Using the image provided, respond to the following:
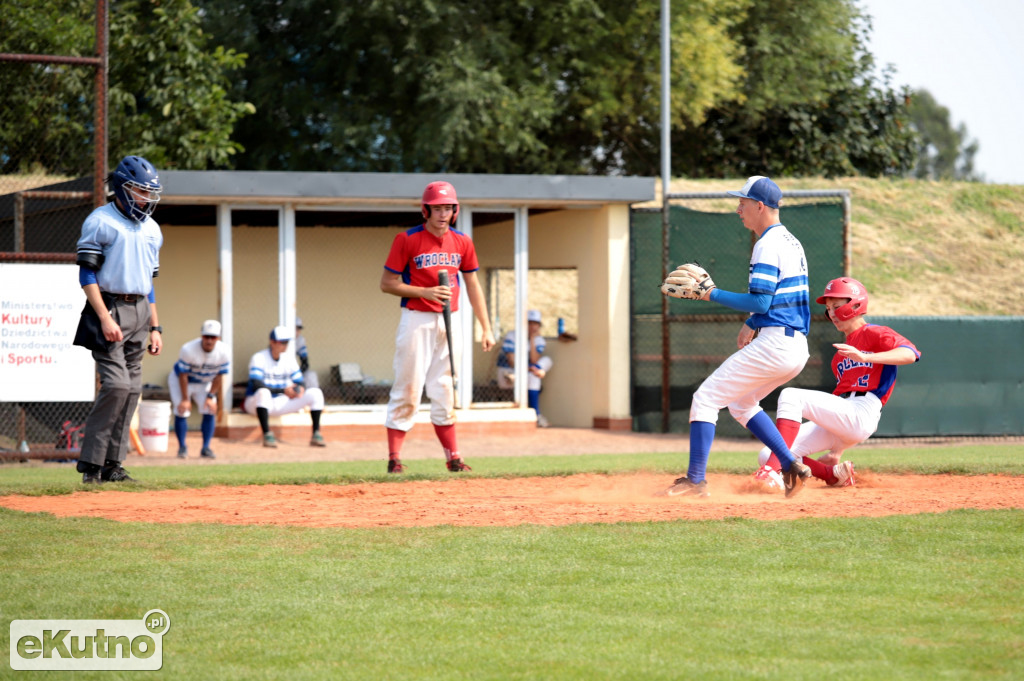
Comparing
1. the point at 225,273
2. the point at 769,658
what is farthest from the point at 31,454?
the point at 769,658

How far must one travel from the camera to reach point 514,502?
6863 mm

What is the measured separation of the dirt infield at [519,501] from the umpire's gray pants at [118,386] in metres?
0.37

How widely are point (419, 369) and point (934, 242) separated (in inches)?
642

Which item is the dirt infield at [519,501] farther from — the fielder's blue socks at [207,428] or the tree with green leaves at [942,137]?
the tree with green leaves at [942,137]

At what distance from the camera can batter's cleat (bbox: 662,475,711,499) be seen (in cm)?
702

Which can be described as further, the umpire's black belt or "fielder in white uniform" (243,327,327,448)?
"fielder in white uniform" (243,327,327,448)

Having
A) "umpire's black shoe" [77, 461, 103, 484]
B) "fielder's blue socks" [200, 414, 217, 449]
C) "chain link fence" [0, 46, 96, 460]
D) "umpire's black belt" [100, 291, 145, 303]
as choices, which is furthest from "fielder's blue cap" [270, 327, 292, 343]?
"umpire's black shoe" [77, 461, 103, 484]

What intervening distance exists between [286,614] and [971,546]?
322 centimetres

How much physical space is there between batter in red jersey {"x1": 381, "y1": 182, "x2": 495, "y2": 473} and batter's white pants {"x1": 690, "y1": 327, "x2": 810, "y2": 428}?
2.13m

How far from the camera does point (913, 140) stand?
3055 cm

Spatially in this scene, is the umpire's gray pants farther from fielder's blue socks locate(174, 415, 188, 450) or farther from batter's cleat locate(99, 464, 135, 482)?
fielder's blue socks locate(174, 415, 188, 450)

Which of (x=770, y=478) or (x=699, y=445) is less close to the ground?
(x=699, y=445)

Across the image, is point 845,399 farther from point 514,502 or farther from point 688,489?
point 514,502

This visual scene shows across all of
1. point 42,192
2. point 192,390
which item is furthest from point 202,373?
point 42,192
